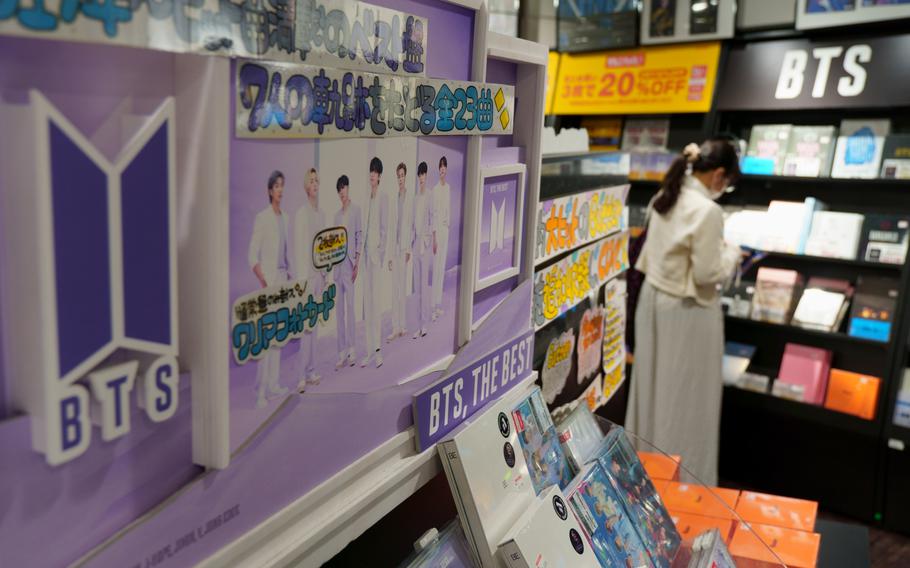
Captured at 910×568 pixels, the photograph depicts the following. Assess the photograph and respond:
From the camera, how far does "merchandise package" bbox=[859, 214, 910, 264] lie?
3.43 m

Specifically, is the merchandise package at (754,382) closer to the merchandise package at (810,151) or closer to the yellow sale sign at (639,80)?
the merchandise package at (810,151)

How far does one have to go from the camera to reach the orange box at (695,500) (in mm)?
1755

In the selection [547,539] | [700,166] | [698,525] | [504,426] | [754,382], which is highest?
[700,166]

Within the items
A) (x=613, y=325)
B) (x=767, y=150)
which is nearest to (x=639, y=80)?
(x=767, y=150)

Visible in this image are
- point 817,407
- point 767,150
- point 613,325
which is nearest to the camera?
point 613,325

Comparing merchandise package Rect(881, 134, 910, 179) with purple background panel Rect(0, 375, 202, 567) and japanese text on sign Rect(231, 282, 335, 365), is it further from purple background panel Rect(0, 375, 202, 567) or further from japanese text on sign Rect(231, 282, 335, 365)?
purple background panel Rect(0, 375, 202, 567)

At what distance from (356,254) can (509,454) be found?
1.72ft

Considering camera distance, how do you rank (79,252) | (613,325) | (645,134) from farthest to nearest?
1. (645,134)
2. (613,325)
3. (79,252)

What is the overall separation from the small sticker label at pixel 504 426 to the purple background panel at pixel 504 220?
0.28 meters

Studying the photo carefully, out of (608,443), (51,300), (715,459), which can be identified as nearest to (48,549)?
(51,300)

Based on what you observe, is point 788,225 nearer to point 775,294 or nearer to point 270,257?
point 775,294

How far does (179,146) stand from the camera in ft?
2.51

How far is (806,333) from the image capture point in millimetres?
3764

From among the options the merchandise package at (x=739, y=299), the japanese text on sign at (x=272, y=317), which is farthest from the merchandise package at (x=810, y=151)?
the japanese text on sign at (x=272, y=317)
